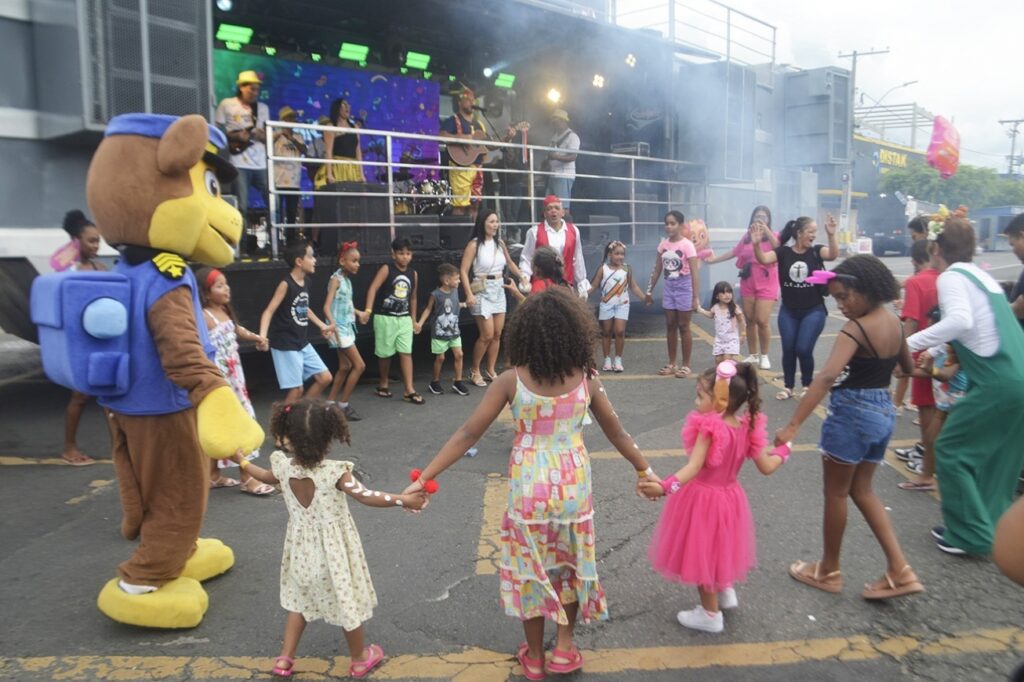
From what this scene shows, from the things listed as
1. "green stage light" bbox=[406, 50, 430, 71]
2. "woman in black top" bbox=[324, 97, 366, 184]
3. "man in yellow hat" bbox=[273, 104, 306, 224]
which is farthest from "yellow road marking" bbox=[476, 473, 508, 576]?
"green stage light" bbox=[406, 50, 430, 71]

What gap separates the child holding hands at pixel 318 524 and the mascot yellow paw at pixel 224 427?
0.28m

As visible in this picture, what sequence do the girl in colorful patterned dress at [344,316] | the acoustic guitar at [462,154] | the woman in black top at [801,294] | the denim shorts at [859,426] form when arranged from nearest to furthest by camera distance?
1. the denim shorts at [859,426]
2. the girl in colorful patterned dress at [344,316]
3. the woman in black top at [801,294]
4. the acoustic guitar at [462,154]

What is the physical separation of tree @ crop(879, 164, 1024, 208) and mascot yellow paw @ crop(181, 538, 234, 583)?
47829 millimetres

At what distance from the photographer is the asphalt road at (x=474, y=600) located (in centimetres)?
304

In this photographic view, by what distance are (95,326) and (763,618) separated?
A: 3184mm

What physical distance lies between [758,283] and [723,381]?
16.6ft

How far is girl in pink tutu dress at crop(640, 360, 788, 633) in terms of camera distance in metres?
3.21

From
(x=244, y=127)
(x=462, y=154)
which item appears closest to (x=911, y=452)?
(x=462, y=154)

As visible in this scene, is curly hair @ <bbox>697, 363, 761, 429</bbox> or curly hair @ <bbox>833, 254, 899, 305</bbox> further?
A: curly hair @ <bbox>833, 254, 899, 305</bbox>

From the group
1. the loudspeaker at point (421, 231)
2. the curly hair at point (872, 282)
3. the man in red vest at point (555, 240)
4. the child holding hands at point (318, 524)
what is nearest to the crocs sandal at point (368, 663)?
the child holding hands at point (318, 524)

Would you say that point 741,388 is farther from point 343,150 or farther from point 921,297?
point 343,150

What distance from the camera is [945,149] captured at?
35.1 feet

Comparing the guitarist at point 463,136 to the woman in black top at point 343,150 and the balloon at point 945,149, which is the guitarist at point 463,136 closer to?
the woman in black top at point 343,150

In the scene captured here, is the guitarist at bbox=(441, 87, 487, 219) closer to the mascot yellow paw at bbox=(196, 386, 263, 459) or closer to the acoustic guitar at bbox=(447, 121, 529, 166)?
the acoustic guitar at bbox=(447, 121, 529, 166)
